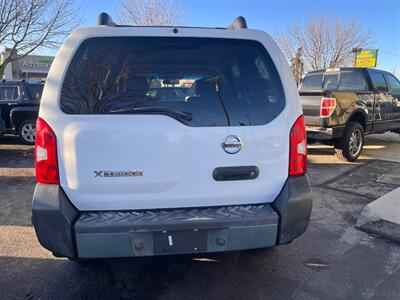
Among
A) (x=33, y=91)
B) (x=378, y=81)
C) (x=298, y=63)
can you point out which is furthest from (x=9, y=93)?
(x=298, y=63)

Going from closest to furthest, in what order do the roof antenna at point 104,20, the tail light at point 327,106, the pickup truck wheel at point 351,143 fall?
1. the roof antenna at point 104,20
2. the tail light at point 327,106
3. the pickup truck wheel at point 351,143

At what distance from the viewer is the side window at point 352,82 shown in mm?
8062

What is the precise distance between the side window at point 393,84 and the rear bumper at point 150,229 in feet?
25.9

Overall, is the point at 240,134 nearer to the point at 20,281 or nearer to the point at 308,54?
the point at 20,281

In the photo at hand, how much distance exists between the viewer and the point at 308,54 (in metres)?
29.6

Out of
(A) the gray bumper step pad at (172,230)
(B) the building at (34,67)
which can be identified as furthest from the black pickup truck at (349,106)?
(B) the building at (34,67)

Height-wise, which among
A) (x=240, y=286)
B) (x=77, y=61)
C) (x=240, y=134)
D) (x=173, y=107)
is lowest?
(x=240, y=286)

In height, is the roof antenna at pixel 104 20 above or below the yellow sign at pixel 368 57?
below

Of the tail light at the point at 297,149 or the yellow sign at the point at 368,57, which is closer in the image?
the tail light at the point at 297,149

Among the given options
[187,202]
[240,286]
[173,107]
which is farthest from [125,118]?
[240,286]

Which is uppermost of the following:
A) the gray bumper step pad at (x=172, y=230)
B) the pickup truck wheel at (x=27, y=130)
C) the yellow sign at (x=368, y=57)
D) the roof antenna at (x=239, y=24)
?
the yellow sign at (x=368, y=57)

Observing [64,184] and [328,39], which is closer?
[64,184]

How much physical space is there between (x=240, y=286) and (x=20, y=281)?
1841 millimetres

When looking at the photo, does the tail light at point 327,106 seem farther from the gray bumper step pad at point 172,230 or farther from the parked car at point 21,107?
the parked car at point 21,107
